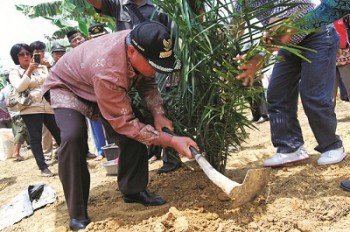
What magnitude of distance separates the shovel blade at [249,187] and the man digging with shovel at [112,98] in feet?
1.02

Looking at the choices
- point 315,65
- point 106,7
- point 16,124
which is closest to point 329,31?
point 315,65

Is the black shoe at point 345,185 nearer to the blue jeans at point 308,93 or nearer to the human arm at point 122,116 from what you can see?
the blue jeans at point 308,93

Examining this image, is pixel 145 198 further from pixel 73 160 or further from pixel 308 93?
pixel 308 93

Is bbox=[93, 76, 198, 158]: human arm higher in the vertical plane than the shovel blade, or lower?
higher

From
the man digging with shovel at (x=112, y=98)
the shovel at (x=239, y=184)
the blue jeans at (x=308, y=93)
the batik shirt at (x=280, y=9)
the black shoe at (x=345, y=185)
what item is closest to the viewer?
the shovel at (x=239, y=184)

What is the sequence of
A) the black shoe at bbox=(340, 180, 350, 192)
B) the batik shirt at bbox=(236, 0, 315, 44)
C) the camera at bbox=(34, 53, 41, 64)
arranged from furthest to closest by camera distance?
the camera at bbox=(34, 53, 41, 64)
the black shoe at bbox=(340, 180, 350, 192)
the batik shirt at bbox=(236, 0, 315, 44)

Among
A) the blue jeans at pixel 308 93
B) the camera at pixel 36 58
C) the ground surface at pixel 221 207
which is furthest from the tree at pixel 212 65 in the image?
the camera at pixel 36 58

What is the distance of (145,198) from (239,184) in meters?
0.75

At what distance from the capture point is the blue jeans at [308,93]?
8.19 feet

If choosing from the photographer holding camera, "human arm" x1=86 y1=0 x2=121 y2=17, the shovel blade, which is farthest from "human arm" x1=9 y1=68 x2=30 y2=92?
the shovel blade

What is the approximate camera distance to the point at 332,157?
257cm

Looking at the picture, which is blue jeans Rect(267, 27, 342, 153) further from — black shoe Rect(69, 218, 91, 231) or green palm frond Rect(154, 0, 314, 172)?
black shoe Rect(69, 218, 91, 231)

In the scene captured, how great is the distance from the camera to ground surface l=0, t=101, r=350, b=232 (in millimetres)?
1752

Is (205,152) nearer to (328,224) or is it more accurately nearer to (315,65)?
(328,224)
